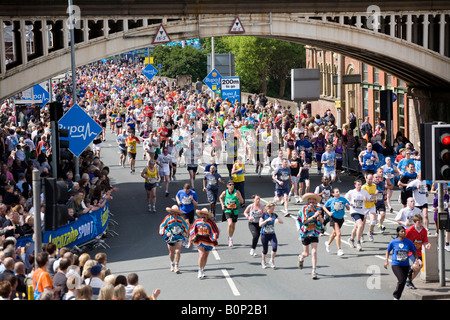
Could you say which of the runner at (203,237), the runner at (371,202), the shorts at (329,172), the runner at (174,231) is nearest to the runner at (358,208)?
the runner at (371,202)

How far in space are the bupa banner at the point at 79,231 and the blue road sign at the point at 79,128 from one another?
1.73m

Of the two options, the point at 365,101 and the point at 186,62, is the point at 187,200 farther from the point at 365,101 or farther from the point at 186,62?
the point at 186,62

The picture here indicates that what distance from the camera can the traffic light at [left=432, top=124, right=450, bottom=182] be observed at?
17109 millimetres

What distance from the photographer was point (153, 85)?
76375 mm

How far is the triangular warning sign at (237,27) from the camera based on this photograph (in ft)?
107

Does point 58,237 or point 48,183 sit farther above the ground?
point 48,183

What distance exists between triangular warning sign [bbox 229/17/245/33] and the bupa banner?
10.9 meters

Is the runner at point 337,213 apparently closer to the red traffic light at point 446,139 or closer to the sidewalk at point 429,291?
the sidewalk at point 429,291

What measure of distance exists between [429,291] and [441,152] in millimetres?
2878

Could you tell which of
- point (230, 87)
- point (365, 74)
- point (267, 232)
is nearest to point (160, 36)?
point (267, 232)

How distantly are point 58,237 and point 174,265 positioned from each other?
2813mm
